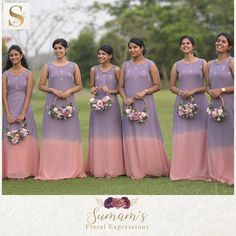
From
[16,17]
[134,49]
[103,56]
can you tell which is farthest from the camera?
[103,56]

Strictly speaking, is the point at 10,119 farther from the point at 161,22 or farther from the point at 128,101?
the point at 161,22

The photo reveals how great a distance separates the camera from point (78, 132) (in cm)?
765

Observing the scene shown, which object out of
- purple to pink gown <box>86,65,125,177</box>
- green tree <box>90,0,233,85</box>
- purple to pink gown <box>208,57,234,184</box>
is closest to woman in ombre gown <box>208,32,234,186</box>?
purple to pink gown <box>208,57,234,184</box>

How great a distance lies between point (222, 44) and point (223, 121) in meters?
0.94

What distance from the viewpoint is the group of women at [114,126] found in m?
A: 7.30

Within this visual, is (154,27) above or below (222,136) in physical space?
above

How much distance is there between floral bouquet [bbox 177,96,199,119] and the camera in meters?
7.22

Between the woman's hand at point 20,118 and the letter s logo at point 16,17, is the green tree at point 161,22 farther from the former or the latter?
the letter s logo at point 16,17

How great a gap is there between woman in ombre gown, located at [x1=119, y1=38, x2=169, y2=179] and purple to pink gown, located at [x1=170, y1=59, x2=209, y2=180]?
0.27 metres

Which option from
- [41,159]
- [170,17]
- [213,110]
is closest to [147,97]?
[213,110]

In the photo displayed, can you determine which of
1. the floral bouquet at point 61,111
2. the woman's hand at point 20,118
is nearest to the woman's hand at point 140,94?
the floral bouquet at point 61,111

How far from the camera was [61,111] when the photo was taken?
7430 mm

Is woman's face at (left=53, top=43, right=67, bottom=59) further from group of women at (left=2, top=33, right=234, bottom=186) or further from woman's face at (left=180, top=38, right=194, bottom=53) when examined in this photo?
woman's face at (left=180, top=38, right=194, bottom=53)

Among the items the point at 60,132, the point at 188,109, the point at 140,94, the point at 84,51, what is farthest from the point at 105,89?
the point at 84,51
